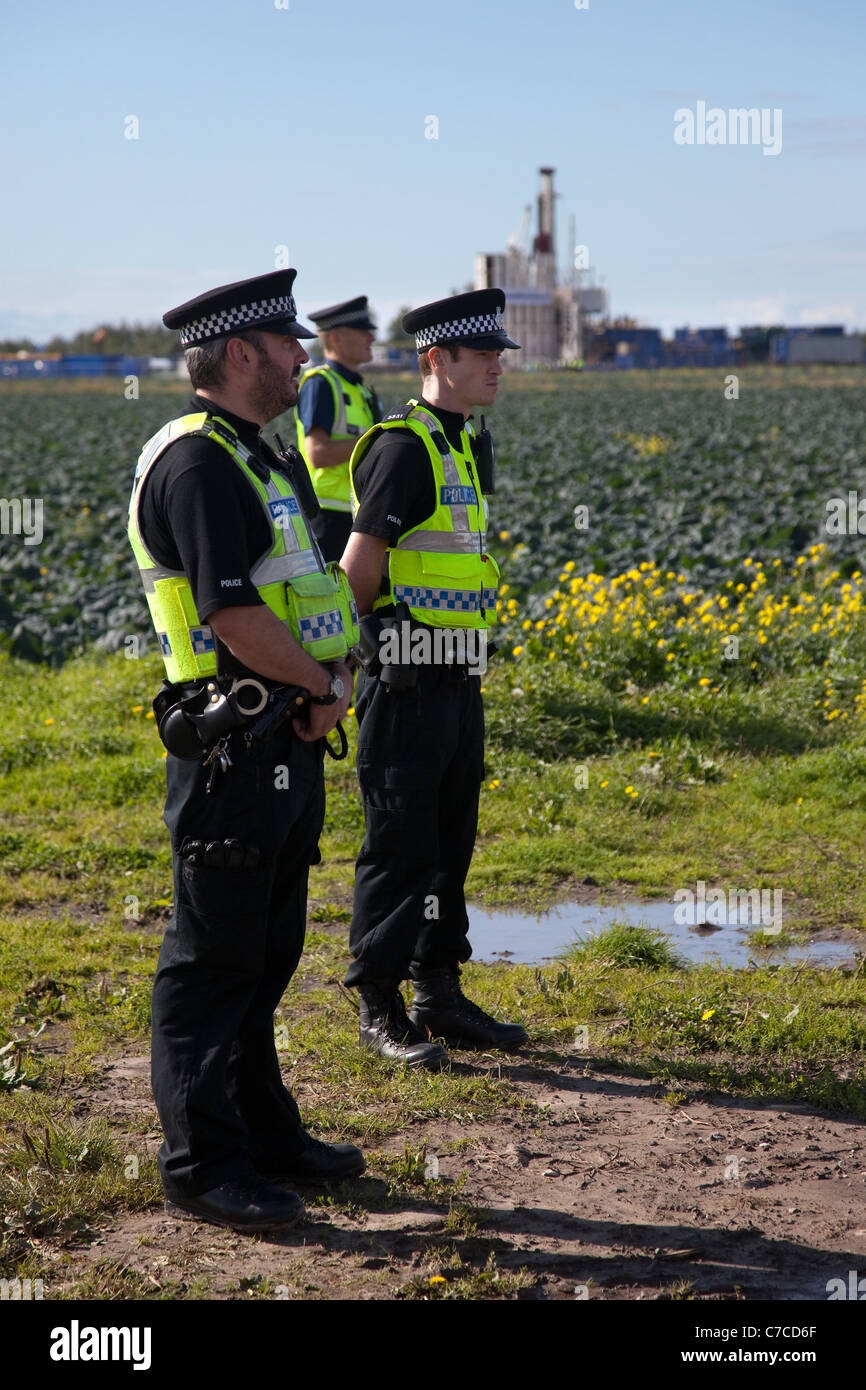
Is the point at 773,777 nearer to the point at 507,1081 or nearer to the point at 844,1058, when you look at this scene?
the point at 844,1058

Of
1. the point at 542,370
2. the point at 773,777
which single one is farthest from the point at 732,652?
the point at 542,370

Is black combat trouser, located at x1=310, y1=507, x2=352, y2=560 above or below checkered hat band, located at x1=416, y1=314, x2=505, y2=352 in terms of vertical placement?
below

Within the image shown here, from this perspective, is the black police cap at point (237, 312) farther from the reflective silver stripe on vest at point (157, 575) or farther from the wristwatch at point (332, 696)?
the wristwatch at point (332, 696)

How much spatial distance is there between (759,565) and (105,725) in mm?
5828

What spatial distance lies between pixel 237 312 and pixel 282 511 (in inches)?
20.7

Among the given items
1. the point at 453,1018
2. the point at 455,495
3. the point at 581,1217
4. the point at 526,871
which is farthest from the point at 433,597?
the point at 526,871

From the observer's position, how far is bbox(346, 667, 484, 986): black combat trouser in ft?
14.1

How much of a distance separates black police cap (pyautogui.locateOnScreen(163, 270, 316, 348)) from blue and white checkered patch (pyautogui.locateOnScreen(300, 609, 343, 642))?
74cm

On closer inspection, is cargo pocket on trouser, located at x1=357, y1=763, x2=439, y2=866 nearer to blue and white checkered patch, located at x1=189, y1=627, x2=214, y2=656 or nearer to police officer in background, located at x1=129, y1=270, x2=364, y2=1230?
police officer in background, located at x1=129, y1=270, x2=364, y2=1230

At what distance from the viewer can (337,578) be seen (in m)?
3.60

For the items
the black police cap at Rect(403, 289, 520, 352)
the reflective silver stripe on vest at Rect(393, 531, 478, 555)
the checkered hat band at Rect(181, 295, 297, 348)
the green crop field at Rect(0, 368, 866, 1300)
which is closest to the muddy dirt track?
the green crop field at Rect(0, 368, 866, 1300)

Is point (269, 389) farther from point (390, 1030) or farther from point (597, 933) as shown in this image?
point (597, 933)

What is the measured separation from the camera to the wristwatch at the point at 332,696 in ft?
11.1

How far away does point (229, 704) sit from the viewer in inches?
127
